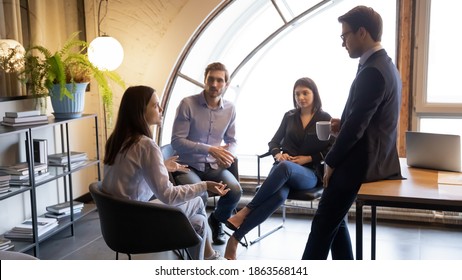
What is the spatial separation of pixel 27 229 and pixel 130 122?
1636 mm

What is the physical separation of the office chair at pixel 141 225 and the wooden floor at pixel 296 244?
1.21 m

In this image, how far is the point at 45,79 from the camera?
390cm

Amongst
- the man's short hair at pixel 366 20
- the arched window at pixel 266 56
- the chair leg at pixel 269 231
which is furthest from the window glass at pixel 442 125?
the man's short hair at pixel 366 20

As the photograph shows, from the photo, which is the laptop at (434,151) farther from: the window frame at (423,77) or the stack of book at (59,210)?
the stack of book at (59,210)

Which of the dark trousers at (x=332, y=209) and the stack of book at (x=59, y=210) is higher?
the dark trousers at (x=332, y=209)

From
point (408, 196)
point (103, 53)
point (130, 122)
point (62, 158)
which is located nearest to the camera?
point (408, 196)

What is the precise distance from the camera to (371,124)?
2.54 metres

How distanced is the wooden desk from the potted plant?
7.94 ft

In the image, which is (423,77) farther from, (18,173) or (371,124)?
(18,173)

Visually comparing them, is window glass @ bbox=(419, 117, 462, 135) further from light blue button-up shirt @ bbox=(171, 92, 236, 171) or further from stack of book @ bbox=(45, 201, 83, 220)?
stack of book @ bbox=(45, 201, 83, 220)

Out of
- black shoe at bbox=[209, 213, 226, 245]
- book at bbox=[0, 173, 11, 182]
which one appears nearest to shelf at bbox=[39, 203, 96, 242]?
book at bbox=[0, 173, 11, 182]

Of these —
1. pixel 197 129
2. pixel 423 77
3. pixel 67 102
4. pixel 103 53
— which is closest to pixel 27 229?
pixel 67 102

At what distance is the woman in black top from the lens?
11.4 ft

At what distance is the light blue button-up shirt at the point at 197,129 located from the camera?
12.5 ft
